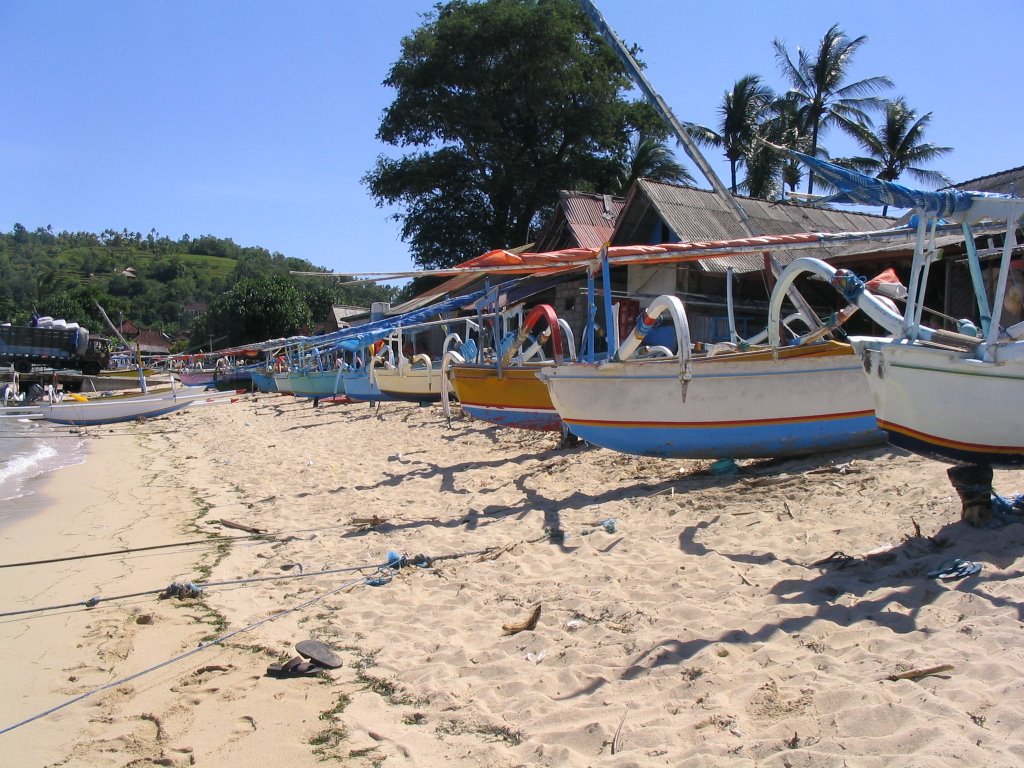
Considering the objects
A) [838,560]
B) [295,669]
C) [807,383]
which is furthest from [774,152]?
[295,669]

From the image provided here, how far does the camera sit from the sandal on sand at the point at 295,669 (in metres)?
4.38

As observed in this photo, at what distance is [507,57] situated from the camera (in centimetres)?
3322

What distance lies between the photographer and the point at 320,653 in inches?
178

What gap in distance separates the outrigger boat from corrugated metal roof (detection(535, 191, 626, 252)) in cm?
1762

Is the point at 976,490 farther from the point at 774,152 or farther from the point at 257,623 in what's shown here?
the point at 774,152

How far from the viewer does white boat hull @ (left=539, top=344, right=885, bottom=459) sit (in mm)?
7355

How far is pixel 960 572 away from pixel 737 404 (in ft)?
11.3

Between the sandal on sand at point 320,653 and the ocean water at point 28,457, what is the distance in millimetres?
7712

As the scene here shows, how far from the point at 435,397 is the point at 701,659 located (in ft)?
45.7

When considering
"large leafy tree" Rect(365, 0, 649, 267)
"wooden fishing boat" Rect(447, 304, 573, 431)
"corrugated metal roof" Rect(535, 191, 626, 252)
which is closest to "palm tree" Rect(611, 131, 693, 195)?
"large leafy tree" Rect(365, 0, 649, 267)

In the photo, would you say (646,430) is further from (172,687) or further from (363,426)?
(363,426)

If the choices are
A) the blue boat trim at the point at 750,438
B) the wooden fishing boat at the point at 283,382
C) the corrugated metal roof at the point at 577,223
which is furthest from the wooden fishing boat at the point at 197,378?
the blue boat trim at the point at 750,438

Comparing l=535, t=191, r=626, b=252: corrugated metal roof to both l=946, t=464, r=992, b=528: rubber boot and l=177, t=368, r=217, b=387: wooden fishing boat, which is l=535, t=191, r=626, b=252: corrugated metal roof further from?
l=177, t=368, r=217, b=387: wooden fishing boat

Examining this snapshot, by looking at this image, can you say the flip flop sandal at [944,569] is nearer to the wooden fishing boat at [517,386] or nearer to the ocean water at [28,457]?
the wooden fishing boat at [517,386]
